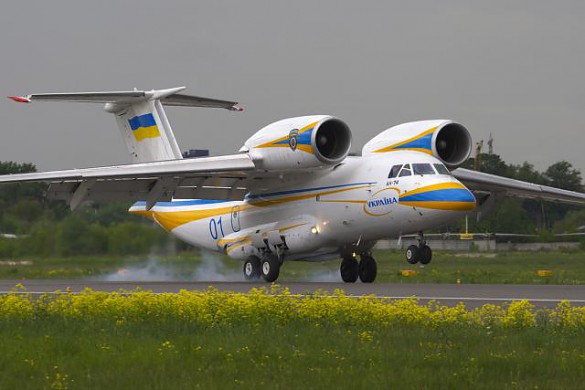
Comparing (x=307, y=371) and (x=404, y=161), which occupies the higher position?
(x=404, y=161)

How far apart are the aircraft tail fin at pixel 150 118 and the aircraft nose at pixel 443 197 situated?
364 inches

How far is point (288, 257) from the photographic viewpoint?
86.1 ft

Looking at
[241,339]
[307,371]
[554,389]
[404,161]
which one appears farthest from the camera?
[404,161]

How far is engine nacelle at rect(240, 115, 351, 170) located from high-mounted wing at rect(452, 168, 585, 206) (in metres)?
3.89

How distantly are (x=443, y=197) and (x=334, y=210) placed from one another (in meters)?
3.31

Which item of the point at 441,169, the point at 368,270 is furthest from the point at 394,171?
the point at 368,270

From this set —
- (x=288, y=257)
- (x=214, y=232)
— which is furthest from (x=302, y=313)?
(x=214, y=232)

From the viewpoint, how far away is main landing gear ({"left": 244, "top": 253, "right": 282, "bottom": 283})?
84.7 feet

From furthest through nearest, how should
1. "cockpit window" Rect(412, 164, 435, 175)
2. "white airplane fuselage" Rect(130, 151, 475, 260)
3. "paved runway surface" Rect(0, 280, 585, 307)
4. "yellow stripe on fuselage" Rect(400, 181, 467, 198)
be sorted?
"cockpit window" Rect(412, 164, 435, 175)
"white airplane fuselage" Rect(130, 151, 475, 260)
"yellow stripe on fuselage" Rect(400, 181, 467, 198)
"paved runway surface" Rect(0, 280, 585, 307)

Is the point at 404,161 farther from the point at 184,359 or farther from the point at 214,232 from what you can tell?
the point at 184,359

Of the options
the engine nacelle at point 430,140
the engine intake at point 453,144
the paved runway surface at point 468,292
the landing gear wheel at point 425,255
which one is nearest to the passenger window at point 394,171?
the engine nacelle at point 430,140

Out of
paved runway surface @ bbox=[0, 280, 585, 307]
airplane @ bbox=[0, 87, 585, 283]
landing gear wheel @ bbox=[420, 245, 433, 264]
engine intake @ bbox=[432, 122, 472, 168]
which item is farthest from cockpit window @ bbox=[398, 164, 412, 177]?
paved runway surface @ bbox=[0, 280, 585, 307]

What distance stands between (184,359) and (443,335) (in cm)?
302

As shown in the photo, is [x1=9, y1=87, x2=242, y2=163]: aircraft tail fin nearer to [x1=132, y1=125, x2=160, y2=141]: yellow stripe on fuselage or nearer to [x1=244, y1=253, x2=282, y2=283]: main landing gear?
[x1=132, y1=125, x2=160, y2=141]: yellow stripe on fuselage
